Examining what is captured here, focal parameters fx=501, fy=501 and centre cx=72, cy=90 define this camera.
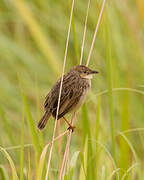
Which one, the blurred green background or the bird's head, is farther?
the blurred green background

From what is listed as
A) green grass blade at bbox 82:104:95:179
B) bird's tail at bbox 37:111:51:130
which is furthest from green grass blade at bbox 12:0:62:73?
green grass blade at bbox 82:104:95:179

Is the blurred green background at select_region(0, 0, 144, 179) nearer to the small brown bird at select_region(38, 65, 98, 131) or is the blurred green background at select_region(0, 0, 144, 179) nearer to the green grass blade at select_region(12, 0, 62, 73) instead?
the green grass blade at select_region(12, 0, 62, 73)

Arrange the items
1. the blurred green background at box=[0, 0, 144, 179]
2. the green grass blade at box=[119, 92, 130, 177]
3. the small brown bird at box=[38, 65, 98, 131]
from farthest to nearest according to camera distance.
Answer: the blurred green background at box=[0, 0, 144, 179]
the small brown bird at box=[38, 65, 98, 131]
the green grass blade at box=[119, 92, 130, 177]

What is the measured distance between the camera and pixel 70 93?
4586 millimetres

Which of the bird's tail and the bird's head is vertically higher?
the bird's head

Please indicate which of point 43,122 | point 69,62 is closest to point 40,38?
point 69,62

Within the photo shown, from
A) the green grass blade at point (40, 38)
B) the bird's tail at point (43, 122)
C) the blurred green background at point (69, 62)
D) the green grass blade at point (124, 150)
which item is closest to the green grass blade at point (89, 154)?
the green grass blade at point (124, 150)

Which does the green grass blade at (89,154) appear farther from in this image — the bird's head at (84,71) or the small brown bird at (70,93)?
the bird's head at (84,71)

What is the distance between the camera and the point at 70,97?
4.56 metres

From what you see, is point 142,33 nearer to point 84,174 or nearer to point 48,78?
point 48,78

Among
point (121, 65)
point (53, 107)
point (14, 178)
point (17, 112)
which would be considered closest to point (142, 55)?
point (121, 65)

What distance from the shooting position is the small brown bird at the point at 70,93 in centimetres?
434

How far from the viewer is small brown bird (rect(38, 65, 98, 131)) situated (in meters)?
4.34

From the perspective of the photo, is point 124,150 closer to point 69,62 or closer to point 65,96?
point 65,96
